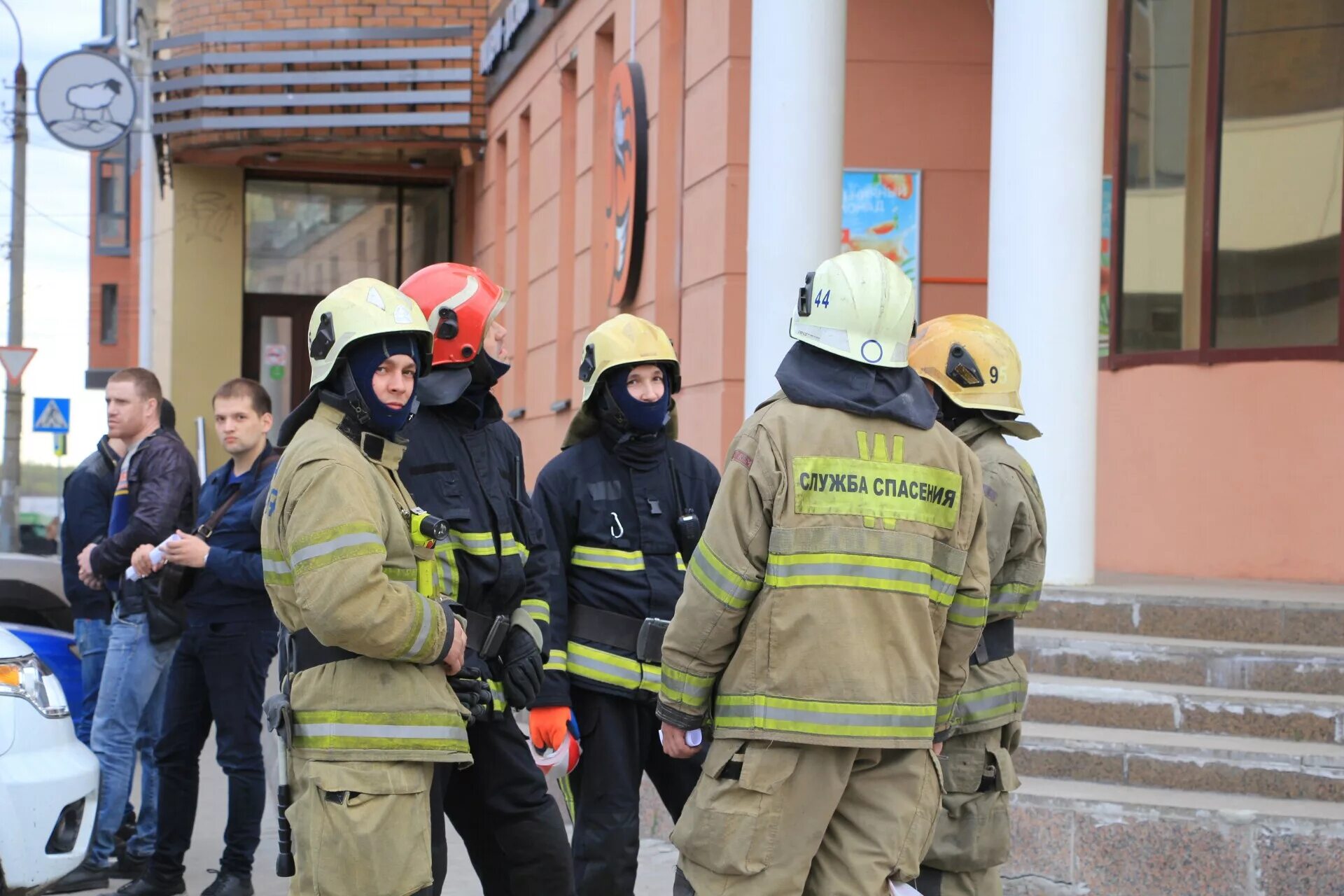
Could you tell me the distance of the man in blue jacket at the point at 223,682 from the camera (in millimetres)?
5719

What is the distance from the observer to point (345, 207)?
23000 mm

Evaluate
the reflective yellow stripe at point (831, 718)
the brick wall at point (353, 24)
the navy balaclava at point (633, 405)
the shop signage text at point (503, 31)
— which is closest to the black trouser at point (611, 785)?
the navy balaclava at point (633, 405)

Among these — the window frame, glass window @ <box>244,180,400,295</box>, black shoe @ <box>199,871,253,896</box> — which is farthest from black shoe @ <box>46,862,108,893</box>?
glass window @ <box>244,180,400,295</box>

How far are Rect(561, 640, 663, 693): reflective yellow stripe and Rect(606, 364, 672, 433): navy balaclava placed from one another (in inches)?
26.4

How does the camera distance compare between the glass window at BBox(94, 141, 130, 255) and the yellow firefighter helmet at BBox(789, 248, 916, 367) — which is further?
the glass window at BBox(94, 141, 130, 255)

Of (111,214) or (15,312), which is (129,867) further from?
(111,214)

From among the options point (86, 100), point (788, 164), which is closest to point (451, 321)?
point (788, 164)

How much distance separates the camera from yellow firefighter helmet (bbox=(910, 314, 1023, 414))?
430 cm

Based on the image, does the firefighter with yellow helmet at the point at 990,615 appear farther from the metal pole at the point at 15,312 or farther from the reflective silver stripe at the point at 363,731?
the metal pole at the point at 15,312

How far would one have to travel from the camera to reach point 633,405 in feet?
15.5

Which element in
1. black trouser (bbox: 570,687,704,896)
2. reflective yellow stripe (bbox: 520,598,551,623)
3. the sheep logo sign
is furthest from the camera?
the sheep logo sign

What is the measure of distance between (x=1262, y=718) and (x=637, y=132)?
22.6 ft

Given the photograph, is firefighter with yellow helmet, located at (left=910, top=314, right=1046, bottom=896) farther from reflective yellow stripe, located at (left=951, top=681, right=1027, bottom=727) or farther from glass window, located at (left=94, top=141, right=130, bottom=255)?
glass window, located at (left=94, top=141, right=130, bottom=255)

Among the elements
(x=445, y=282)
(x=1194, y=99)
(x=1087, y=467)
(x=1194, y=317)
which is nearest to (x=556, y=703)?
(x=445, y=282)
